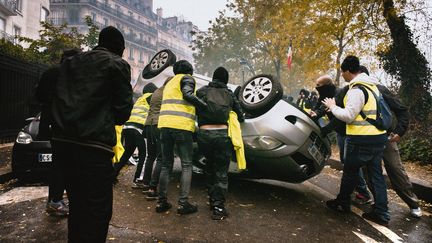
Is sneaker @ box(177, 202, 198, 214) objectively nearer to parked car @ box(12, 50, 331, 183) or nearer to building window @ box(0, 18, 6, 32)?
parked car @ box(12, 50, 331, 183)

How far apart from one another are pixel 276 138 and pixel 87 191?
2.88 metres

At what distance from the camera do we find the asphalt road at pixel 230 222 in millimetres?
3309

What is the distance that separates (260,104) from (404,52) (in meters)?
8.35

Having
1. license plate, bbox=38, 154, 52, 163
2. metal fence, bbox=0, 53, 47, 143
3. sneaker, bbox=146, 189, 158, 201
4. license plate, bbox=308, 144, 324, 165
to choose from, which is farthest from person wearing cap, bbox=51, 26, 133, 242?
metal fence, bbox=0, 53, 47, 143

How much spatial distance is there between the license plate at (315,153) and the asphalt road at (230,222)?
25.8 inches

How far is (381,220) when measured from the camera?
13.3 ft

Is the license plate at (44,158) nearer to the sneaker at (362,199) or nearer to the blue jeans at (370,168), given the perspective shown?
the blue jeans at (370,168)

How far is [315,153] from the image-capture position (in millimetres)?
4648

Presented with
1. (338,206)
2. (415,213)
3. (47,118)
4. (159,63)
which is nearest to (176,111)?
(47,118)

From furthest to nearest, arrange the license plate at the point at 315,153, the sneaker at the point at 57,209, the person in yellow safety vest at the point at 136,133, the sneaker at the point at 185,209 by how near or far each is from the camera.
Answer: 1. the person in yellow safety vest at the point at 136,133
2. the license plate at the point at 315,153
3. the sneaker at the point at 185,209
4. the sneaker at the point at 57,209

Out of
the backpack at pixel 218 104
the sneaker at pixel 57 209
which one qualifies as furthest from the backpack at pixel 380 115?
the sneaker at pixel 57 209

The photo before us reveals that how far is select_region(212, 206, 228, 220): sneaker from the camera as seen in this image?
3.85m

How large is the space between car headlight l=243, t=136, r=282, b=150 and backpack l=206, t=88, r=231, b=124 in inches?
24.0

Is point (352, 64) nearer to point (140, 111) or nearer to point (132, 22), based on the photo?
point (140, 111)
